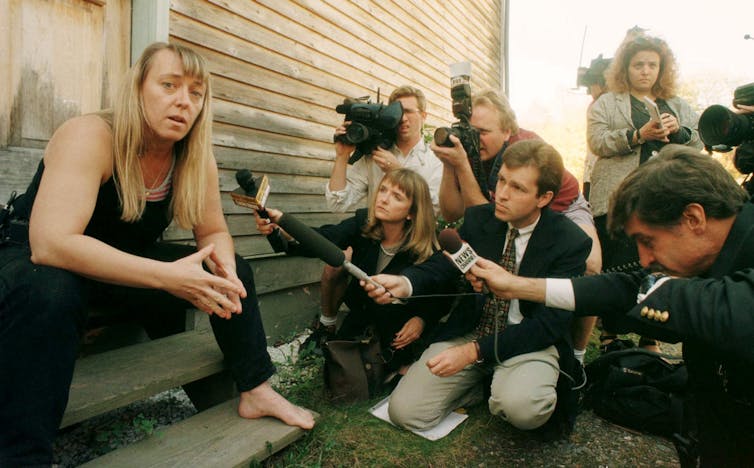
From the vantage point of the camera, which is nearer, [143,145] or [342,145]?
[143,145]

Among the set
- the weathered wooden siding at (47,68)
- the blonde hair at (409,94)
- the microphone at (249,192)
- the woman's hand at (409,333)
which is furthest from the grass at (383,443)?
the blonde hair at (409,94)

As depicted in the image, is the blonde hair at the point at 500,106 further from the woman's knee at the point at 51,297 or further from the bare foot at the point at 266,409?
the woman's knee at the point at 51,297

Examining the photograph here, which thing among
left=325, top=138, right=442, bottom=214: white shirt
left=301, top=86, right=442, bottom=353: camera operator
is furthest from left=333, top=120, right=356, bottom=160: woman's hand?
left=325, top=138, right=442, bottom=214: white shirt

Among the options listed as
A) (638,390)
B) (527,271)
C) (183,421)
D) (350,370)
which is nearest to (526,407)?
(527,271)

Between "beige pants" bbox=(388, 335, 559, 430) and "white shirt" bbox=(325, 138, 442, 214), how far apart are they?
1280 mm

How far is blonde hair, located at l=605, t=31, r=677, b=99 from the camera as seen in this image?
367 centimetres

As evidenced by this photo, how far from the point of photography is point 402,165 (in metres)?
3.63

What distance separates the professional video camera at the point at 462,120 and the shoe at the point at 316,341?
1.48 meters

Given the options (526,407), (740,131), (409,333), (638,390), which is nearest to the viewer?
(740,131)

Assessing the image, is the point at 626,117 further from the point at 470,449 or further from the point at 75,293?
the point at 75,293

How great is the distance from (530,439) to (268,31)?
132 inches

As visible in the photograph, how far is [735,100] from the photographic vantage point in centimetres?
185

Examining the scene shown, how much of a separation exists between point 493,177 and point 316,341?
1.63 m

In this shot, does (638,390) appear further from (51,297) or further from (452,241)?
(51,297)
